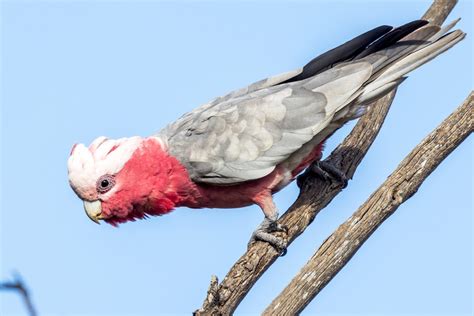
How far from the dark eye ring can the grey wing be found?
0.59m

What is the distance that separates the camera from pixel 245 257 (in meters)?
5.07

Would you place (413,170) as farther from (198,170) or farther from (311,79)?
(198,170)

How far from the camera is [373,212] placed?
486 centimetres

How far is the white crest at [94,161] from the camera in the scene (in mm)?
5340

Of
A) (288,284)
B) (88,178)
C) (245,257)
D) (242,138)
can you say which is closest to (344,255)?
(288,284)

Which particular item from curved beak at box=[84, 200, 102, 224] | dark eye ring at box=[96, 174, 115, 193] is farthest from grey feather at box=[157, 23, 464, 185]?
curved beak at box=[84, 200, 102, 224]

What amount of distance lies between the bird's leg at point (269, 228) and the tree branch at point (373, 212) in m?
0.54

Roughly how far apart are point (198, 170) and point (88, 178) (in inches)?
36.2

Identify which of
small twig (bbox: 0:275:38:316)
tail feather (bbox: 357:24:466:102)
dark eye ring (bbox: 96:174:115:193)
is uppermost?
tail feather (bbox: 357:24:466:102)

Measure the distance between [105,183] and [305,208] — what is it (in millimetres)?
1718

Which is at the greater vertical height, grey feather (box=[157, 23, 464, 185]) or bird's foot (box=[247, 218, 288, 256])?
grey feather (box=[157, 23, 464, 185])

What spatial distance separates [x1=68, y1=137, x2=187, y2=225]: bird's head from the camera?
5.37 metres

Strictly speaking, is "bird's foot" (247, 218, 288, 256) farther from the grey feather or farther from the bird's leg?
the grey feather

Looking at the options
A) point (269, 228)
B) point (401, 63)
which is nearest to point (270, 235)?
point (269, 228)
